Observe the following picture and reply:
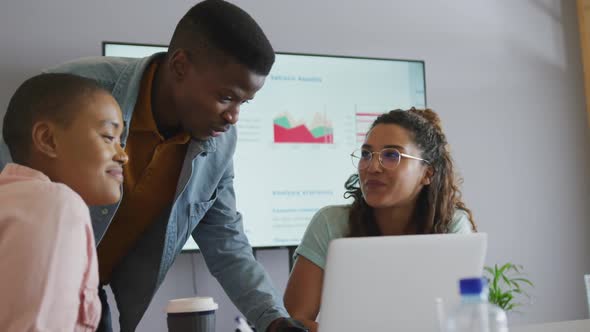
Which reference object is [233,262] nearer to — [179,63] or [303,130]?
[179,63]

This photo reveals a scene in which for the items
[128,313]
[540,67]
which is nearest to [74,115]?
[128,313]

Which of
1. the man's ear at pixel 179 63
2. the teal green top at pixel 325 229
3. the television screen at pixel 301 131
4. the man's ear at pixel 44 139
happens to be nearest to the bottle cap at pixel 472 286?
the man's ear at pixel 44 139

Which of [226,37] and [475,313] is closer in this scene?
[475,313]

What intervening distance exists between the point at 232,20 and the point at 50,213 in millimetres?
725

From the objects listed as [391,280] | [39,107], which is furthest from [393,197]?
[39,107]

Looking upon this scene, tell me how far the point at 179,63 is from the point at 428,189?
104 centimetres

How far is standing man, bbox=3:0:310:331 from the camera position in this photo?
1.56 m

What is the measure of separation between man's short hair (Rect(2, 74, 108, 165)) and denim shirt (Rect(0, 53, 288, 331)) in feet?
0.86

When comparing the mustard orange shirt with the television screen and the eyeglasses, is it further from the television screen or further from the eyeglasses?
the television screen

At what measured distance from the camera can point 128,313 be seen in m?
→ 1.86

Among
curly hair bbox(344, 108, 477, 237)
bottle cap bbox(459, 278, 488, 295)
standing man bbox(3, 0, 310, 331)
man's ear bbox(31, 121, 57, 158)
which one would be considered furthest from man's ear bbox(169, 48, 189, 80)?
bottle cap bbox(459, 278, 488, 295)

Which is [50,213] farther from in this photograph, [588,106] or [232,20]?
[588,106]

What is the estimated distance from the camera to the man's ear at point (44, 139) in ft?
4.15

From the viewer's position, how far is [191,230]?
1.85 metres
